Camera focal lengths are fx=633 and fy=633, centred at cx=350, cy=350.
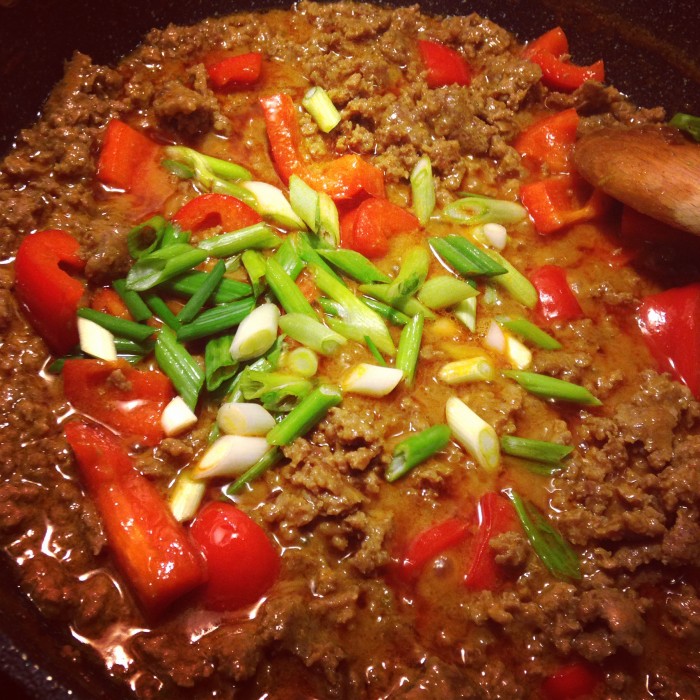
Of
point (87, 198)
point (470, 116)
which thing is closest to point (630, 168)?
point (470, 116)

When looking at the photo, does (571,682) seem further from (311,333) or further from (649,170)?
(649,170)

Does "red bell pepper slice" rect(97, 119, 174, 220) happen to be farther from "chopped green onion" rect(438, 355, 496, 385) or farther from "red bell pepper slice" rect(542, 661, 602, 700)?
"red bell pepper slice" rect(542, 661, 602, 700)

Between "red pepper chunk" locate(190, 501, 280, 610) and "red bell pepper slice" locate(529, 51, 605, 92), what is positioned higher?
"red bell pepper slice" locate(529, 51, 605, 92)

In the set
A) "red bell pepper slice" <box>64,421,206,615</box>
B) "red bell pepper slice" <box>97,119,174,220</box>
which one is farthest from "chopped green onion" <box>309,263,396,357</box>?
"red bell pepper slice" <box>64,421,206,615</box>

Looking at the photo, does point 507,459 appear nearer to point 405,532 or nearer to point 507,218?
point 405,532

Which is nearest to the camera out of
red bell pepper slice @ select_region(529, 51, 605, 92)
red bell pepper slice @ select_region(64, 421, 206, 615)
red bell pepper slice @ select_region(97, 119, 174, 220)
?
red bell pepper slice @ select_region(64, 421, 206, 615)

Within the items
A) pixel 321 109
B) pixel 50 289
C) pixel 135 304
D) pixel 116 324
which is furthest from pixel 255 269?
pixel 321 109

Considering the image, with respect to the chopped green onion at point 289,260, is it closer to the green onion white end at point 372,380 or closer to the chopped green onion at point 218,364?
the chopped green onion at point 218,364

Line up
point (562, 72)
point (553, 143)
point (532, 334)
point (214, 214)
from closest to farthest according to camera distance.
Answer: point (532, 334) → point (214, 214) → point (553, 143) → point (562, 72)
